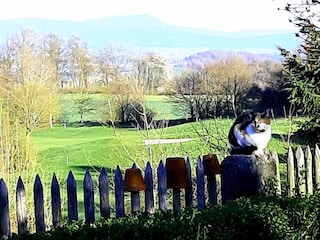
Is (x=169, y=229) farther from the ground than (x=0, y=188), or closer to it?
closer to it

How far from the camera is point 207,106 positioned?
1955 centimetres

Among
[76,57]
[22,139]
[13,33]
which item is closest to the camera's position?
[22,139]

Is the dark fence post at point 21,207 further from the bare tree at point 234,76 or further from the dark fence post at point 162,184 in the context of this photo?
the bare tree at point 234,76

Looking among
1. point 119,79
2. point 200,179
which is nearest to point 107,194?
point 200,179

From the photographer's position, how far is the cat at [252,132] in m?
4.63

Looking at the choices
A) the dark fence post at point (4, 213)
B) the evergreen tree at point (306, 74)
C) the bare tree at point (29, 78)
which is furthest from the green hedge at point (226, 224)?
the bare tree at point (29, 78)

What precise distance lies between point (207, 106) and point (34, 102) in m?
18.0

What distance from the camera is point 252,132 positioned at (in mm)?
4664

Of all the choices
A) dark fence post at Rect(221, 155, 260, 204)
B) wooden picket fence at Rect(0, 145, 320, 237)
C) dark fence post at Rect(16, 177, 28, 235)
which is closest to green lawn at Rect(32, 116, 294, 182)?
wooden picket fence at Rect(0, 145, 320, 237)

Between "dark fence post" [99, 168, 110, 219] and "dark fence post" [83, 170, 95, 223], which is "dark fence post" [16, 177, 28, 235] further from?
"dark fence post" [99, 168, 110, 219]

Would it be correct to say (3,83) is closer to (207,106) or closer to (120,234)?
(207,106)

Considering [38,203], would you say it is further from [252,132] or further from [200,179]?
[252,132]

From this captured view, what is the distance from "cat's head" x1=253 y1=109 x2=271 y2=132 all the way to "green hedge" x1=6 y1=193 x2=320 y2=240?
575 mm

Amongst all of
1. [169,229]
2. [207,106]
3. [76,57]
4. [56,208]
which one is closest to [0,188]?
[56,208]
